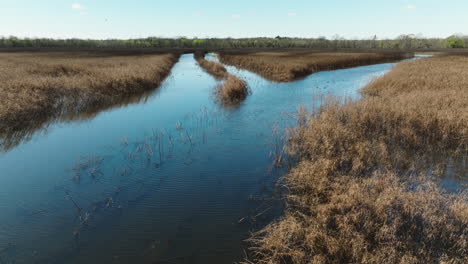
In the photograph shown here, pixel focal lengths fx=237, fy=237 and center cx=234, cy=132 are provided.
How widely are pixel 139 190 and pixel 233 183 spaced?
2.83 metres

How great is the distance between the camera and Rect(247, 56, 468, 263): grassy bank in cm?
429

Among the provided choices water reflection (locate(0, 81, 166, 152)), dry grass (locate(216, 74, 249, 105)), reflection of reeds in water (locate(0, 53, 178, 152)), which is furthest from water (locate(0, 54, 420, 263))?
dry grass (locate(216, 74, 249, 105))

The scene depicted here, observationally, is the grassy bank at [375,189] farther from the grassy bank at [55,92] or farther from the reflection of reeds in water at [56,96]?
the grassy bank at [55,92]

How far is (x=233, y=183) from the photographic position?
7426 mm

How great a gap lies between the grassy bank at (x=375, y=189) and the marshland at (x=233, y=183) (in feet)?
0.11

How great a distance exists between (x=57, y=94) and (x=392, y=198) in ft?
62.5

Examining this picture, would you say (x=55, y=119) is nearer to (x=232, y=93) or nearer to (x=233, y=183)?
(x=232, y=93)

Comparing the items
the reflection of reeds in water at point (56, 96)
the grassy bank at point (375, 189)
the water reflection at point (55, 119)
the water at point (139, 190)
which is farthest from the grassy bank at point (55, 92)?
the grassy bank at point (375, 189)

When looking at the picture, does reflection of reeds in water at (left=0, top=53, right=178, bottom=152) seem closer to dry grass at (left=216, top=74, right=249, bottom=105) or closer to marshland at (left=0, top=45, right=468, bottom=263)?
marshland at (left=0, top=45, right=468, bottom=263)

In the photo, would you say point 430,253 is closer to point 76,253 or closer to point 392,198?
point 392,198

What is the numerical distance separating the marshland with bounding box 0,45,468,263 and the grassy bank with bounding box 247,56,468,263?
1.3 inches

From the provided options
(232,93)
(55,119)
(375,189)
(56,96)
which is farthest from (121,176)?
(56,96)

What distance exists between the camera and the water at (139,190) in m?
5.09

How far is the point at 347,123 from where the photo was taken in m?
9.91
